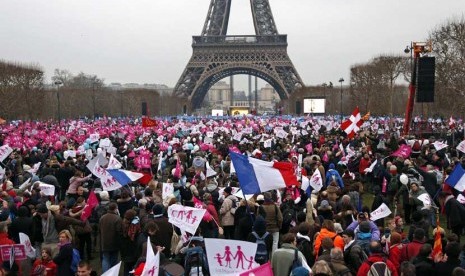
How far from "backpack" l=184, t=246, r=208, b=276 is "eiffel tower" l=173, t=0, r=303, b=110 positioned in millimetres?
80350

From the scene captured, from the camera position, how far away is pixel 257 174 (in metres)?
9.82

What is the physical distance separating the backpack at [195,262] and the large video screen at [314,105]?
183 feet

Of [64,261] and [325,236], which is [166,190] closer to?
[64,261]

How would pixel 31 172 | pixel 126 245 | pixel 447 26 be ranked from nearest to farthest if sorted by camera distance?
pixel 126 245, pixel 31 172, pixel 447 26

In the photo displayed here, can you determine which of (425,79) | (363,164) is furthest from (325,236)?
(425,79)

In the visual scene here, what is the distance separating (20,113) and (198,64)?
1485 inches

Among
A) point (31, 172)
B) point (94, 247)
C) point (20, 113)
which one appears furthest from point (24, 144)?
point (20, 113)

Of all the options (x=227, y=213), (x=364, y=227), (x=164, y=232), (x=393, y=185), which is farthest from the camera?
(x=393, y=185)

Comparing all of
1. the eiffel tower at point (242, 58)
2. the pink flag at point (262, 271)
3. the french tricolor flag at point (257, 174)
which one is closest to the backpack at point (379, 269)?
the pink flag at point (262, 271)

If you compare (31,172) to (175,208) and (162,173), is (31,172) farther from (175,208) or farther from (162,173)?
(175,208)

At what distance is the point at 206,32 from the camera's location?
307 ft

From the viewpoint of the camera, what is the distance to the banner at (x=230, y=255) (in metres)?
7.04

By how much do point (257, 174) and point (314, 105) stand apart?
5440 cm

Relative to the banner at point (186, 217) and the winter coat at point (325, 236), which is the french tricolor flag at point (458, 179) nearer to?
the winter coat at point (325, 236)
